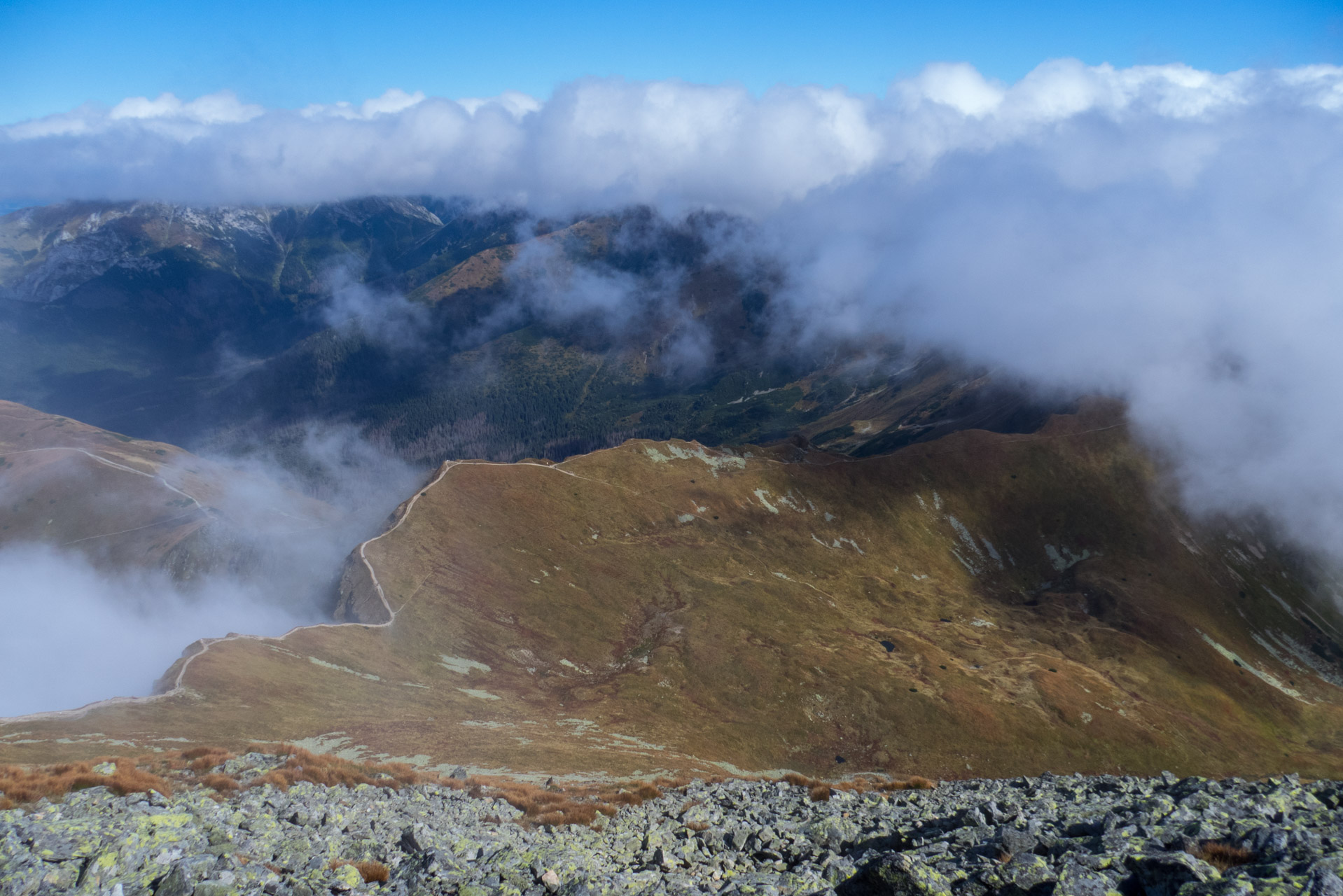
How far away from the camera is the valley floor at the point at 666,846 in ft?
56.0

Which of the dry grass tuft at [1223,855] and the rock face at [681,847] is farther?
the dry grass tuft at [1223,855]

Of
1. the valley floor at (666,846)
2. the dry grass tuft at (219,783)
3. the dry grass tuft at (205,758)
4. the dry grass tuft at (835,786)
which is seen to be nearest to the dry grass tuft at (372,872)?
the valley floor at (666,846)

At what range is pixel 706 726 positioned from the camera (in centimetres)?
9319

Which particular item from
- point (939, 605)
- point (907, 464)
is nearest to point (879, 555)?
point (939, 605)

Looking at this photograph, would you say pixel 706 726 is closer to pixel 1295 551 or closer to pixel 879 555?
pixel 879 555

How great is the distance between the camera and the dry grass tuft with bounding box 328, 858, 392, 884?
64.3 feet

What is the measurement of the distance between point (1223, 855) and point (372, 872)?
24.6 meters

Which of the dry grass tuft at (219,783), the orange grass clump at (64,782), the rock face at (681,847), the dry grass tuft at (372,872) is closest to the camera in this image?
the rock face at (681,847)

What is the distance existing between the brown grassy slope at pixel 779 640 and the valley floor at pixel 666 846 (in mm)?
31403

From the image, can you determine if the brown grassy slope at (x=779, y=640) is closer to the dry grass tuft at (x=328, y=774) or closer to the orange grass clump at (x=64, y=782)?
the dry grass tuft at (x=328, y=774)

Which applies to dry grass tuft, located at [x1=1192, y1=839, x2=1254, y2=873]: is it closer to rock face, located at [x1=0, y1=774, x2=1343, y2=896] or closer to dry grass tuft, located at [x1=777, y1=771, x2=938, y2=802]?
rock face, located at [x1=0, y1=774, x2=1343, y2=896]

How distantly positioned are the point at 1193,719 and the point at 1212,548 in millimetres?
95278

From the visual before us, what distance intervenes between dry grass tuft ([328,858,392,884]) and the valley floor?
6 cm

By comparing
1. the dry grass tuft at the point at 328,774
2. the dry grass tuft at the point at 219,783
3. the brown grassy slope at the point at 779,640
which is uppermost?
the dry grass tuft at the point at 219,783
